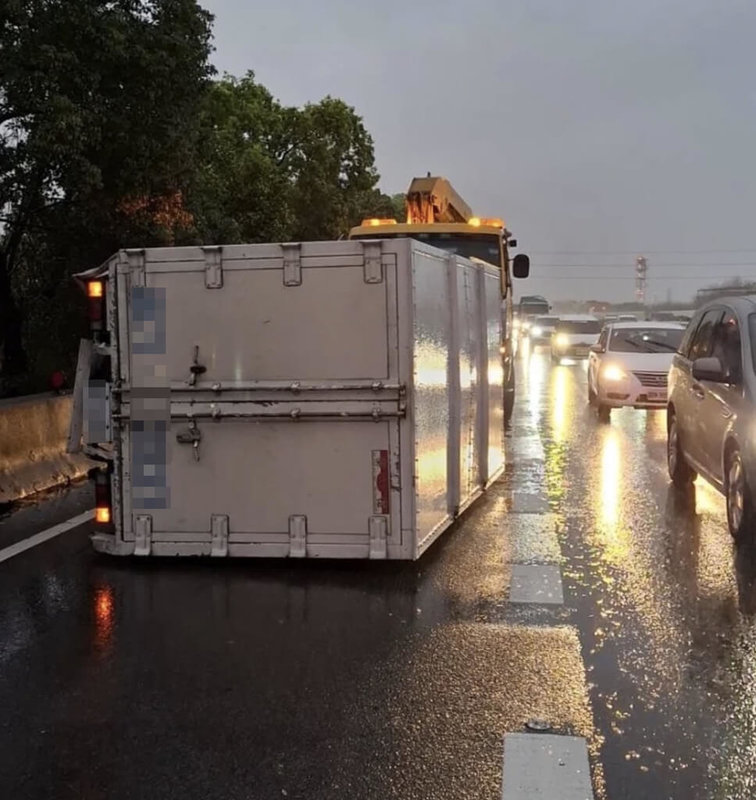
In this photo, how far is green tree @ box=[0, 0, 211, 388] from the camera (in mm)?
12500

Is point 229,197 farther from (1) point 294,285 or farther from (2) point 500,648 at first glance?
(2) point 500,648

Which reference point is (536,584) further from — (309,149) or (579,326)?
(309,149)

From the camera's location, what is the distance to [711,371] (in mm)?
7547

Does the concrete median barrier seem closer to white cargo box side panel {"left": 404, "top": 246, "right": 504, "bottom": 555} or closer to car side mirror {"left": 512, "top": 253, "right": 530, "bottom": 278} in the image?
white cargo box side panel {"left": 404, "top": 246, "right": 504, "bottom": 555}

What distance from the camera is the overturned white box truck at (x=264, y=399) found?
638 centimetres

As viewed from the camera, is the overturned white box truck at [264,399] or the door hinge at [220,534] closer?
the overturned white box truck at [264,399]

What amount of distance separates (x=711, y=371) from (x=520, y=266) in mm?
9364

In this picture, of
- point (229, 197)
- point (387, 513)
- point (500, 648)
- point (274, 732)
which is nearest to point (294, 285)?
point (387, 513)

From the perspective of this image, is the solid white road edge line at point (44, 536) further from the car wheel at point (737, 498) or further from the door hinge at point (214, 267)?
the car wheel at point (737, 498)

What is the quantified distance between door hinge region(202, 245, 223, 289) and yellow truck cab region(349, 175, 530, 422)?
7958 millimetres

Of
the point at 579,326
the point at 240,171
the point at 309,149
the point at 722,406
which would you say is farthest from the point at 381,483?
the point at 309,149

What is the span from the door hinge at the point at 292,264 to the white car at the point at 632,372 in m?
10.2

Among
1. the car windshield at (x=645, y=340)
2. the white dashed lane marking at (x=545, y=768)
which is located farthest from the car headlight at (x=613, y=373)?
the white dashed lane marking at (x=545, y=768)

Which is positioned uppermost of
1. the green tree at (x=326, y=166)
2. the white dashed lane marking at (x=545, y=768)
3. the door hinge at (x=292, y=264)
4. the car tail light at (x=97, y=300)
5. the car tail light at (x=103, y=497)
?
the green tree at (x=326, y=166)
